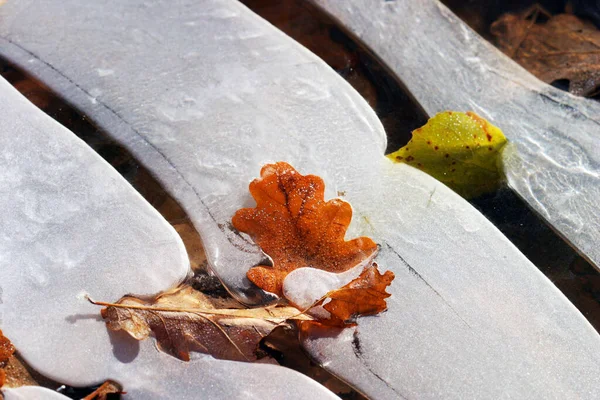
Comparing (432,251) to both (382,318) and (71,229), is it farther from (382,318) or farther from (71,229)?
(71,229)

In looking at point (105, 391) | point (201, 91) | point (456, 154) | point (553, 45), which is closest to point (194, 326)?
point (105, 391)

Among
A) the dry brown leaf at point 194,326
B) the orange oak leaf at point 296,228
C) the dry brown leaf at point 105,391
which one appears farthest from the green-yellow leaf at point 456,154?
the dry brown leaf at point 105,391

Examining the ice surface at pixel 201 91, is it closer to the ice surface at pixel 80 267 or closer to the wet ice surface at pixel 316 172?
the wet ice surface at pixel 316 172

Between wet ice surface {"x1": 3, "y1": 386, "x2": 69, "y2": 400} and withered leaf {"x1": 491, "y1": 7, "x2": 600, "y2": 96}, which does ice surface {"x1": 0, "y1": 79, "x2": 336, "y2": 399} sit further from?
withered leaf {"x1": 491, "y1": 7, "x2": 600, "y2": 96}

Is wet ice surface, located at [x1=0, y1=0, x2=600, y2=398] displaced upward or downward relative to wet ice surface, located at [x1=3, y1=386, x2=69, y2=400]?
upward

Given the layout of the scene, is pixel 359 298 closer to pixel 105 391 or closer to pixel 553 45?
pixel 105 391

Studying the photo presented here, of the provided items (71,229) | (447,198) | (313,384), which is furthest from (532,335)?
(71,229)

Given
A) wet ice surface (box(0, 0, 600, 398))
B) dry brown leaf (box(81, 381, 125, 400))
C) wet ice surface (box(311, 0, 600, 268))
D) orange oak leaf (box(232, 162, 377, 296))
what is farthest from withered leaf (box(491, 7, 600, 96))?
dry brown leaf (box(81, 381, 125, 400))
